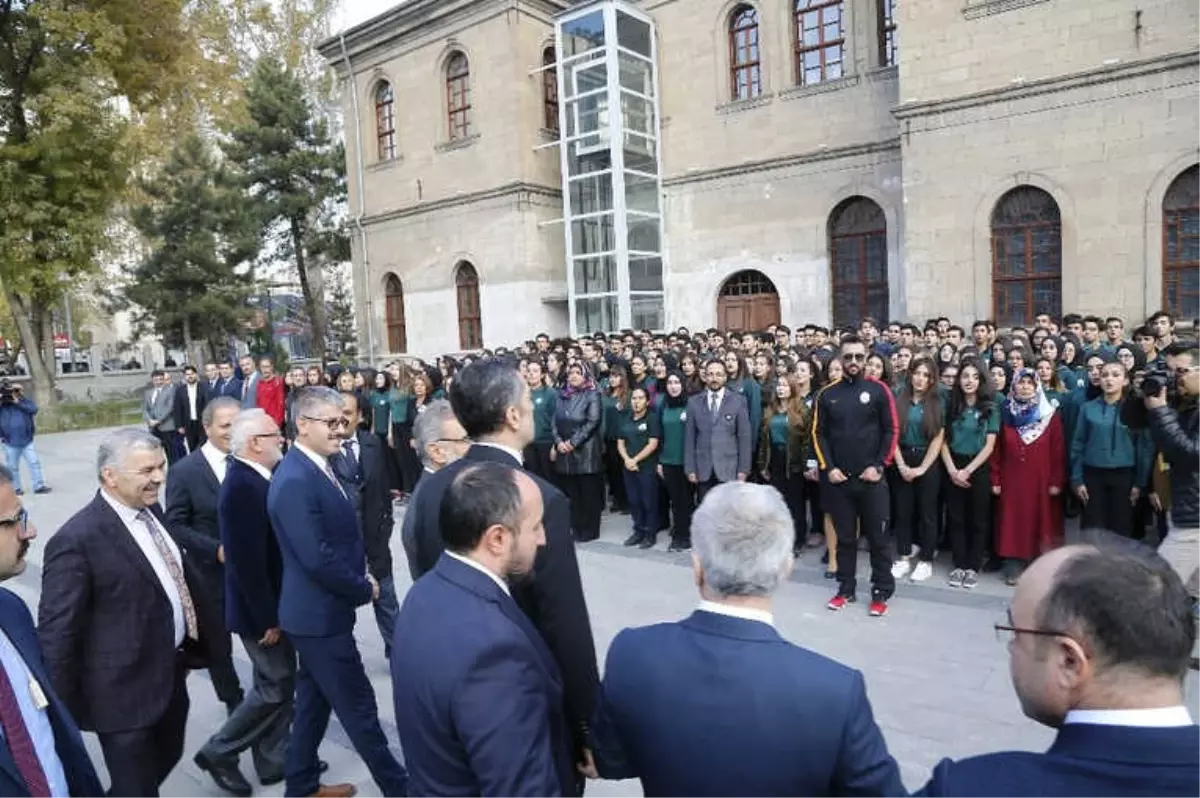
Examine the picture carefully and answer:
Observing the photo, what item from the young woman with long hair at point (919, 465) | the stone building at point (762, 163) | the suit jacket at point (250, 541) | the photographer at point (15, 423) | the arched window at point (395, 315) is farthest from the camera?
the arched window at point (395, 315)

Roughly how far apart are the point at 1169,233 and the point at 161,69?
2363 cm

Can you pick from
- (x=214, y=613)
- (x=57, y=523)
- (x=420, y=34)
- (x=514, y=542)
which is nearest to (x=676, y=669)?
(x=514, y=542)

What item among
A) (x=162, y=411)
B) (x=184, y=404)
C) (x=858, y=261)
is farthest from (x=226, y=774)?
(x=858, y=261)

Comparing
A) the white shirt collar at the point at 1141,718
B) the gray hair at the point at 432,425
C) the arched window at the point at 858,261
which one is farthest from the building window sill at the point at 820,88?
the white shirt collar at the point at 1141,718

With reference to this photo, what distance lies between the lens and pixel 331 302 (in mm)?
34000

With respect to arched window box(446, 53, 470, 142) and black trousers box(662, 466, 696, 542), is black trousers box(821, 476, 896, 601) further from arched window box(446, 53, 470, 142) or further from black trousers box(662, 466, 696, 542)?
arched window box(446, 53, 470, 142)

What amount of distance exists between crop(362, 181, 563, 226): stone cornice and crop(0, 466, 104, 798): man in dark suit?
57.9ft

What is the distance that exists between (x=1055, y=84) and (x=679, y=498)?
31.7 ft

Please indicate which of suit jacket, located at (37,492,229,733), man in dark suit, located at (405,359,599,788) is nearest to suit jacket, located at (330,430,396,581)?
suit jacket, located at (37,492,229,733)

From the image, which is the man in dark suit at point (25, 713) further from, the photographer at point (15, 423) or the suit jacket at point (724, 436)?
the photographer at point (15, 423)

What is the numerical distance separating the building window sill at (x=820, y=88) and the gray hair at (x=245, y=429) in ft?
47.6

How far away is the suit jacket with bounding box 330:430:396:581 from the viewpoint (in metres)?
5.28

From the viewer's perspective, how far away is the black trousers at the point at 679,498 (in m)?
7.88

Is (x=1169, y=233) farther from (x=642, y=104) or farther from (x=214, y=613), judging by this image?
(x=214, y=613)
